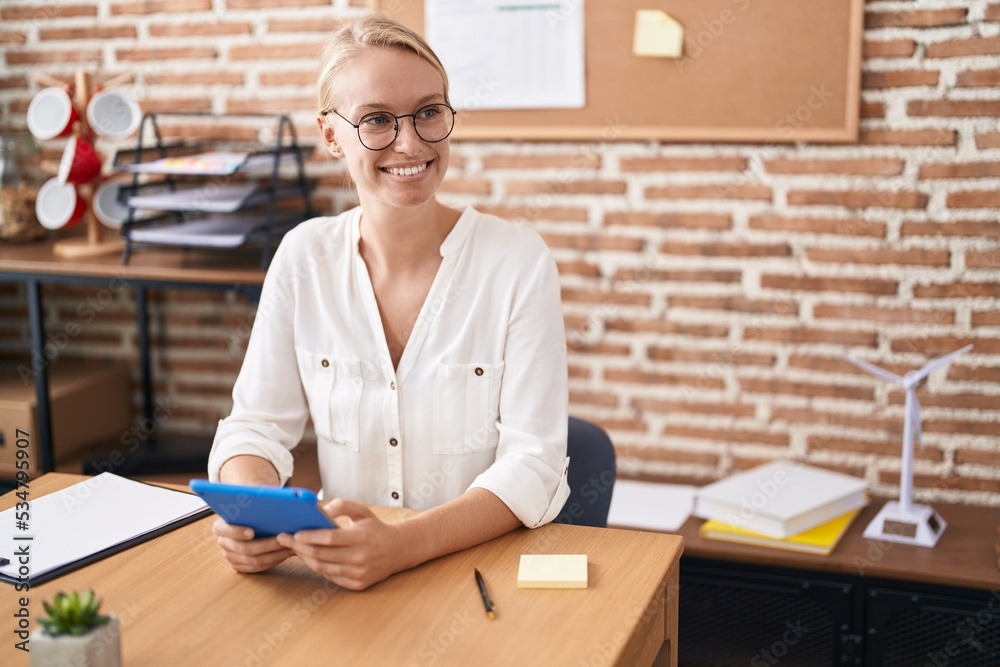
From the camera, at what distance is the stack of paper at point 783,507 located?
233cm

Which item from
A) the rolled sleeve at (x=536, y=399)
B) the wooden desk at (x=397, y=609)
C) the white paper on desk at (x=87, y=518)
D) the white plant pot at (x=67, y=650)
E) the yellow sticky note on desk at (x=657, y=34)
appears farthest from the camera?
the yellow sticky note on desk at (x=657, y=34)

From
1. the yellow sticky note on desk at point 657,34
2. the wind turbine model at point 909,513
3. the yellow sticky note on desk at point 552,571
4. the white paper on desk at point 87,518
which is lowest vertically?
the wind turbine model at point 909,513

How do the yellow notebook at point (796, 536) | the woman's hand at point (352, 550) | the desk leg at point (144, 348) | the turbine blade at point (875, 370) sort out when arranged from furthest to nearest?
the desk leg at point (144, 348) < the turbine blade at point (875, 370) < the yellow notebook at point (796, 536) < the woman's hand at point (352, 550)

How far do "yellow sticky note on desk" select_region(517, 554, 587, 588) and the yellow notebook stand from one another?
3.43 feet

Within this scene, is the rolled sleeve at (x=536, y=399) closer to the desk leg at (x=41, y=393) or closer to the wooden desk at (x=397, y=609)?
the wooden desk at (x=397, y=609)

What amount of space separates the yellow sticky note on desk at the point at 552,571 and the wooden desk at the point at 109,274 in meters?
1.42

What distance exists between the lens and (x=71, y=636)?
1095 millimetres

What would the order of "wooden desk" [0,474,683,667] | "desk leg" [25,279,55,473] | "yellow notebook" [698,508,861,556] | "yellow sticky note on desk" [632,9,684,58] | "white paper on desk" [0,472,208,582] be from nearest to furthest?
"wooden desk" [0,474,683,667]
"white paper on desk" [0,472,208,582]
"yellow notebook" [698,508,861,556]
"yellow sticky note on desk" [632,9,684,58]
"desk leg" [25,279,55,473]

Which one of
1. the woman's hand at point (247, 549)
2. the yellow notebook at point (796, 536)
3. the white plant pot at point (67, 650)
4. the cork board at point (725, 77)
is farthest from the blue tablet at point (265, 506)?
the cork board at point (725, 77)

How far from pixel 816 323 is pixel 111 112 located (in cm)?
196

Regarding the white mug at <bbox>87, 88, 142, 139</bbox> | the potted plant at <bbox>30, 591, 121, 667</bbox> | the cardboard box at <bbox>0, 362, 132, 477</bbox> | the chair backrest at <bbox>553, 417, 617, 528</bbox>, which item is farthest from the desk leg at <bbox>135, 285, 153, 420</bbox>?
the potted plant at <bbox>30, 591, 121, 667</bbox>

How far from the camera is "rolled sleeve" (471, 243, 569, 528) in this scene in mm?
1630

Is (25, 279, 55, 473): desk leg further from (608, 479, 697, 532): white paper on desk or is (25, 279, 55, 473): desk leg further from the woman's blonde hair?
(608, 479, 697, 532): white paper on desk

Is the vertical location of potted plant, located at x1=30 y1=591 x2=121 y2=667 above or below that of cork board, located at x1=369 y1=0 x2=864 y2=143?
below
